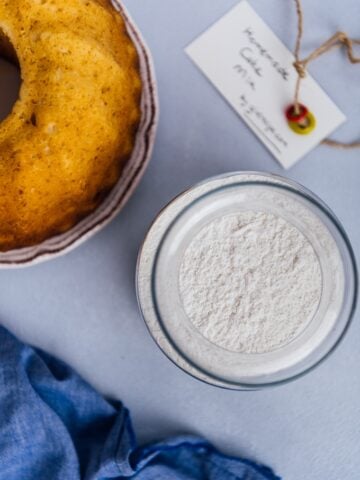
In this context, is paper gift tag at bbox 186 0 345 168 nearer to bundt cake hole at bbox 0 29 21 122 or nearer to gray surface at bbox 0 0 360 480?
gray surface at bbox 0 0 360 480

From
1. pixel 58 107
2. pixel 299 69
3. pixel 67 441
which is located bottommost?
pixel 67 441

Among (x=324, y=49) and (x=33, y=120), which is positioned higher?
(x=33, y=120)

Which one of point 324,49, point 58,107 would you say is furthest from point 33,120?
point 324,49

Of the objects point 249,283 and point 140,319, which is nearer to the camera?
point 249,283

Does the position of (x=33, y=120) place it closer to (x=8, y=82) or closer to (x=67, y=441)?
(x=8, y=82)

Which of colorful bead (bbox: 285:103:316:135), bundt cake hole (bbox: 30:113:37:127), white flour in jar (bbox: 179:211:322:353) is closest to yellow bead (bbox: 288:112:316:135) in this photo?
colorful bead (bbox: 285:103:316:135)
